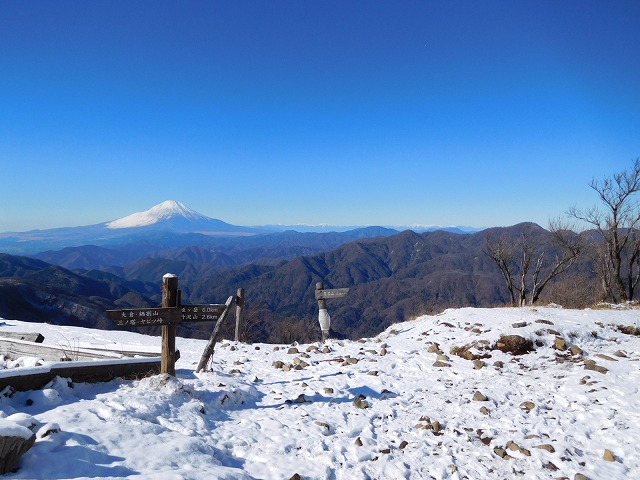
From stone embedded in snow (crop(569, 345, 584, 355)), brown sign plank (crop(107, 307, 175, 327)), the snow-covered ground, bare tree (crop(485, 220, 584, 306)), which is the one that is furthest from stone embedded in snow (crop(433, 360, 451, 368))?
bare tree (crop(485, 220, 584, 306))

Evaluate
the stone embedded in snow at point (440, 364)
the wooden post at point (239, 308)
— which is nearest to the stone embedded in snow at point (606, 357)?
the stone embedded in snow at point (440, 364)

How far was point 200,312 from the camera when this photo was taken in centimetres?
893

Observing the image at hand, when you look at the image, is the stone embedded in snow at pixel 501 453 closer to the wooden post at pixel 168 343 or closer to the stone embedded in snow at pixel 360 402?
the stone embedded in snow at pixel 360 402

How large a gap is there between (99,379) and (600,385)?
1076 cm

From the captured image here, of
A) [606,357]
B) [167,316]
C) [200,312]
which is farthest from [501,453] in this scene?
[167,316]

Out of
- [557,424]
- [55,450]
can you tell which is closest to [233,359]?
[55,450]

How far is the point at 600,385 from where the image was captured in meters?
8.73

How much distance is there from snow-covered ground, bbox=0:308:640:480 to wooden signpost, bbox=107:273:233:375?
644mm

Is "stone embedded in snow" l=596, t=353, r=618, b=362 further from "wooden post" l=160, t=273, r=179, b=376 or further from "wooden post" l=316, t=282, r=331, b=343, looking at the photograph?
"wooden post" l=160, t=273, r=179, b=376

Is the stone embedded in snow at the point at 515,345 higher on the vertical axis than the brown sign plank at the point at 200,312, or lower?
lower

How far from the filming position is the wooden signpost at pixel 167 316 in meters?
7.81

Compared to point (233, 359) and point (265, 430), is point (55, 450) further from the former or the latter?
point (233, 359)

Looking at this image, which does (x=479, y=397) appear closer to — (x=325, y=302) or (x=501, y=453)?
(x=501, y=453)

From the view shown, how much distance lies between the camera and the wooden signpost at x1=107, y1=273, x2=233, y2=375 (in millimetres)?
7809
